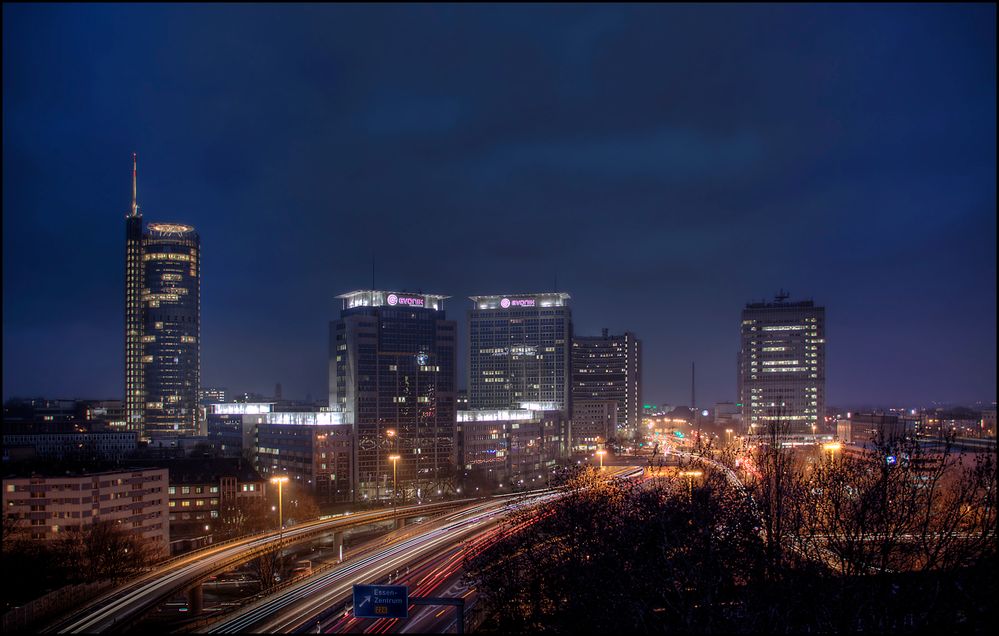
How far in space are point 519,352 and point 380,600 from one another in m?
80.3

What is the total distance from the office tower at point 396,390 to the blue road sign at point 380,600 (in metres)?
45.4

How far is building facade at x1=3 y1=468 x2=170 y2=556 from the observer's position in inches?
1612

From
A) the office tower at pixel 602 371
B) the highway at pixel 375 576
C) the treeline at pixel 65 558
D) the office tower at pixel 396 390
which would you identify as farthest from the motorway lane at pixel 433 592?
the office tower at pixel 602 371

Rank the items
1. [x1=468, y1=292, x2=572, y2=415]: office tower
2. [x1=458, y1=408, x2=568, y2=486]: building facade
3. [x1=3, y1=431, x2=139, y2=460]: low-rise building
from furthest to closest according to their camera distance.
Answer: [x1=468, y1=292, x2=572, y2=415]: office tower, [x1=3, y1=431, x2=139, y2=460]: low-rise building, [x1=458, y1=408, x2=568, y2=486]: building facade

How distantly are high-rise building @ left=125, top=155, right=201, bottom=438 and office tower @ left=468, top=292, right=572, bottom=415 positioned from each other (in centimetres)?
6100

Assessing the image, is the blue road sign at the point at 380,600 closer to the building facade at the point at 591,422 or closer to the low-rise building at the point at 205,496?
the low-rise building at the point at 205,496

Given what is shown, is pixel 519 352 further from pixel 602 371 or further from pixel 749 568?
pixel 749 568

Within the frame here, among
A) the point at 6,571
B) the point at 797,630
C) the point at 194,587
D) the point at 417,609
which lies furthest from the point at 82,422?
the point at 797,630

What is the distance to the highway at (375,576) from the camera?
23156 mm

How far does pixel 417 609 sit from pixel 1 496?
101 ft

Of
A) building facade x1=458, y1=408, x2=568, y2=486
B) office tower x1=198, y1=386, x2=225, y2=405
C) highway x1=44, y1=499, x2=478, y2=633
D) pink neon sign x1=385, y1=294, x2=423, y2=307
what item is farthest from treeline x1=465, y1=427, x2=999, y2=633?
office tower x1=198, y1=386, x2=225, y2=405

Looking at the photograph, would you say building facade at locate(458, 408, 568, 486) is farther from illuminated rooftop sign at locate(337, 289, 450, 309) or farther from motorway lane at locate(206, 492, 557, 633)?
motorway lane at locate(206, 492, 557, 633)

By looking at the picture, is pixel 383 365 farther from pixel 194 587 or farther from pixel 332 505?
pixel 194 587

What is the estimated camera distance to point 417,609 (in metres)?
24.8
